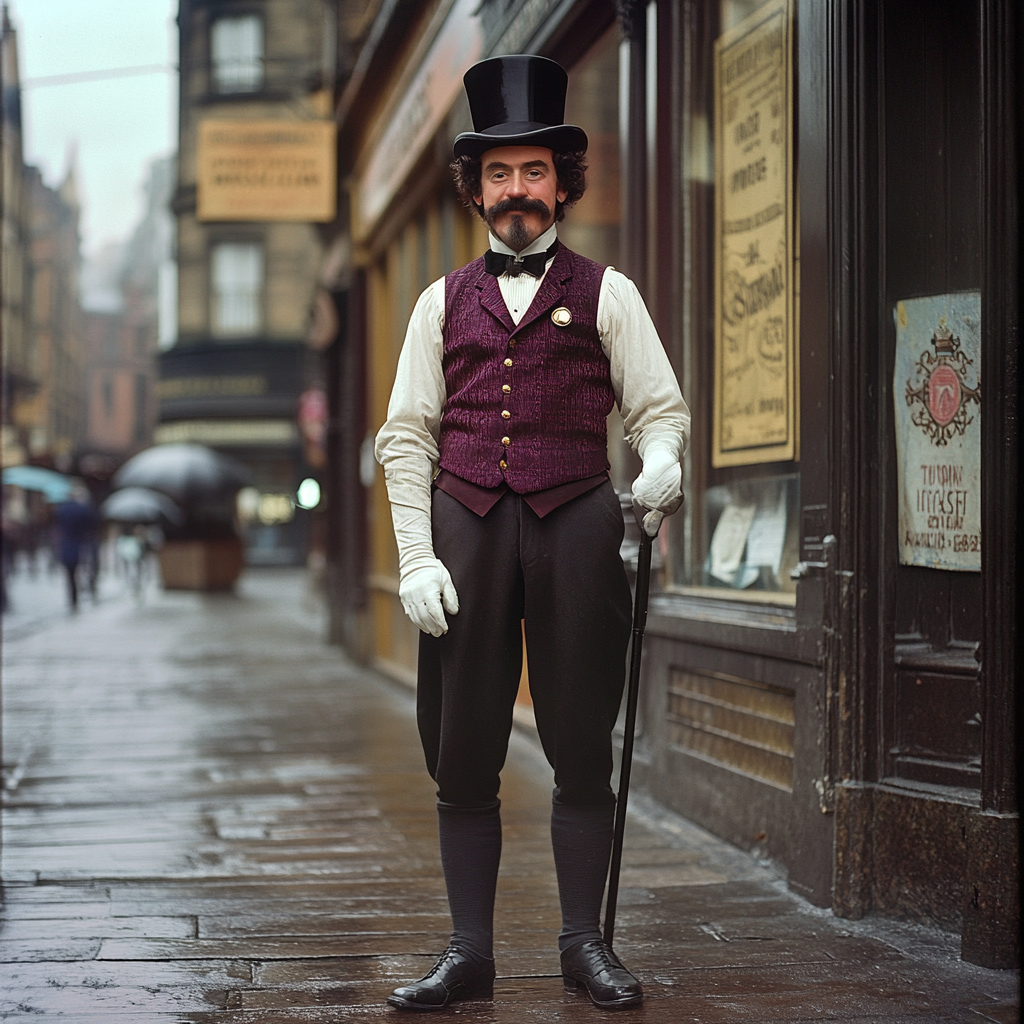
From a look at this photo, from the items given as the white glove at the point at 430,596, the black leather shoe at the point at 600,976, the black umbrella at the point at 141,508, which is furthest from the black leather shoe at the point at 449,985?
the black umbrella at the point at 141,508

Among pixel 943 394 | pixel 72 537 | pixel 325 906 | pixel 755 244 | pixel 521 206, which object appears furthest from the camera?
pixel 72 537

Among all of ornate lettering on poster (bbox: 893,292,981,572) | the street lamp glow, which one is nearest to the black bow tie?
the street lamp glow

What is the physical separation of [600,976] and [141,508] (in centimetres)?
2096

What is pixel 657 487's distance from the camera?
3010 millimetres

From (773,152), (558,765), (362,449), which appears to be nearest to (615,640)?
(558,765)

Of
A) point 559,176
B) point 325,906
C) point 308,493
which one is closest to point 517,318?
point 559,176

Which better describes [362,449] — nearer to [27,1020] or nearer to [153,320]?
[27,1020]

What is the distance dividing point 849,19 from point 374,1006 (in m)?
2.92

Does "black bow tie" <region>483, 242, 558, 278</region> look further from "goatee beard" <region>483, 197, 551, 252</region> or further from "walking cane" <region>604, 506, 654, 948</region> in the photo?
"walking cane" <region>604, 506, 654, 948</region>

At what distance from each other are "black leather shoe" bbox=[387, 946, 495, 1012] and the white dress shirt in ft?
3.40

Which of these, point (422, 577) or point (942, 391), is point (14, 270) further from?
point (422, 577)

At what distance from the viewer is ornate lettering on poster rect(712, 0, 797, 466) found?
15.1 ft

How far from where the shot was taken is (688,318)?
531 cm

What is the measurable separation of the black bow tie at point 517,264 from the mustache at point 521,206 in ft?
0.32
